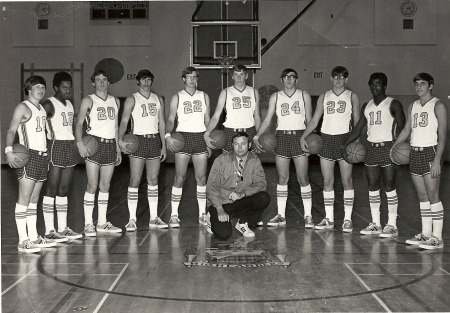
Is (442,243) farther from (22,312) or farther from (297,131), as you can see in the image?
(22,312)

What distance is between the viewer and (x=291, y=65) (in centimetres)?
1508

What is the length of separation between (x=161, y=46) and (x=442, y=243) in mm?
11027

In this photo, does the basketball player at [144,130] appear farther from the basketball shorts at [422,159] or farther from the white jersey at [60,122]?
the basketball shorts at [422,159]

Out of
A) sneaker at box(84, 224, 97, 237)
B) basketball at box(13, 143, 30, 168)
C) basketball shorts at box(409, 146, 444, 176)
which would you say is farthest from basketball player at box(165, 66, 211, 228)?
basketball shorts at box(409, 146, 444, 176)

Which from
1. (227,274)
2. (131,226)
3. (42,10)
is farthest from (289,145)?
(42,10)

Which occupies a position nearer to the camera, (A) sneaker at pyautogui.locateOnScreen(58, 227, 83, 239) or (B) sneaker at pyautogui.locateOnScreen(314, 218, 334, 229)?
(A) sneaker at pyautogui.locateOnScreen(58, 227, 83, 239)

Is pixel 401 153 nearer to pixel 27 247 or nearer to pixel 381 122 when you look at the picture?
pixel 381 122

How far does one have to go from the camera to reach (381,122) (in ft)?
18.7

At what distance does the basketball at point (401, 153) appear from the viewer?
529 centimetres

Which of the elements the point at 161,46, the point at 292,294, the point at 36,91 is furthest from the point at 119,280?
the point at 161,46

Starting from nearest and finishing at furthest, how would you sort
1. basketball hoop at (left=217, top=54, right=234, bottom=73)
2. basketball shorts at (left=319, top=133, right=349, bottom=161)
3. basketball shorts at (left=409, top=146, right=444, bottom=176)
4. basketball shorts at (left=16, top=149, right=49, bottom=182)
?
basketball shorts at (left=16, top=149, right=49, bottom=182) < basketball shorts at (left=409, top=146, right=444, bottom=176) < basketball shorts at (left=319, top=133, right=349, bottom=161) < basketball hoop at (left=217, top=54, right=234, bottom=73)

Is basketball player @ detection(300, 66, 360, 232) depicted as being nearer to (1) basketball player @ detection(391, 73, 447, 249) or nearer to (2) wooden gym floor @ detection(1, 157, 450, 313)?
(2) wooden gym floor @ detection(1, 157, 450, 313)

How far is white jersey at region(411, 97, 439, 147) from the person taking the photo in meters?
5.04

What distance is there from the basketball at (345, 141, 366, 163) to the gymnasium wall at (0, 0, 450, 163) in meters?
9.49
